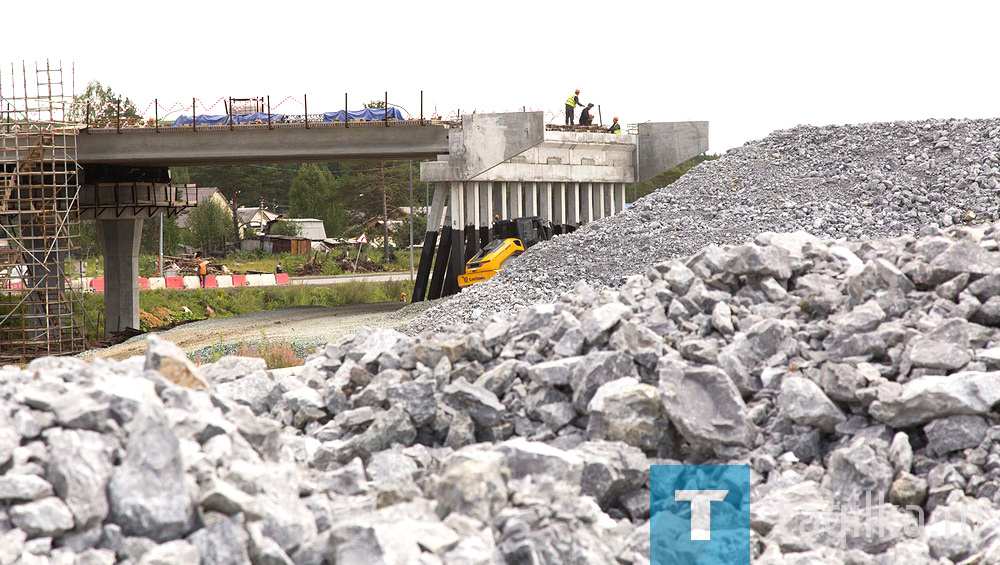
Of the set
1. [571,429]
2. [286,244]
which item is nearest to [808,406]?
[571,429]

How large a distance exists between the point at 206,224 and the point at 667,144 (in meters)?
38.9

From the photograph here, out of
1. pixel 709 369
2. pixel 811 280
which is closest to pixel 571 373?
pixel 709 369

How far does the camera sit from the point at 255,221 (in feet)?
269

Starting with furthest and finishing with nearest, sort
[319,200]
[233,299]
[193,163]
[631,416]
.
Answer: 1. [319,200]
2. [233,299]
3. [193,163]
4. [631,416]

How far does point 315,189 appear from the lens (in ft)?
242

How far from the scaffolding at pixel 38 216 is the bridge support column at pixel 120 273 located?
4124mm

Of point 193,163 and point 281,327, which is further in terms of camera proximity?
point 193,163

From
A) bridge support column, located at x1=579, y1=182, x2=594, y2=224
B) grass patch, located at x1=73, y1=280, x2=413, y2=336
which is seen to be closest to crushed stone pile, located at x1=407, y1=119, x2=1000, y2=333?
bridge support column, located at x1=579, y1=182, x2=594, y2=224

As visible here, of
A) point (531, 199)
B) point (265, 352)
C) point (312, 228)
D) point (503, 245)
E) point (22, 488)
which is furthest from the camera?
point (312, 228)

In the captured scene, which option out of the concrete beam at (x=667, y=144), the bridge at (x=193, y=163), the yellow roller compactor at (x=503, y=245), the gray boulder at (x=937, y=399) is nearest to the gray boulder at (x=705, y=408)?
the gray boulder at (x=937, y=399)

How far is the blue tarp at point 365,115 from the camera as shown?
97.6 feet

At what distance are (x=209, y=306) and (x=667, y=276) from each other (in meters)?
31.9

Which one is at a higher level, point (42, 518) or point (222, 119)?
point (222, 119)

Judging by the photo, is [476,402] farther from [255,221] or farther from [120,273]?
[255,221]
